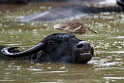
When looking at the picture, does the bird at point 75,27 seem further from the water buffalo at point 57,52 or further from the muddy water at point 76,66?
the water buffalo at point 57,52

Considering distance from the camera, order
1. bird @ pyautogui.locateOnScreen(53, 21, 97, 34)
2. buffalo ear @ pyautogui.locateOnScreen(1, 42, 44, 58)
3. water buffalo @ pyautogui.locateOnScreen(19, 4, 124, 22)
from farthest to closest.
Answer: water buffalo @ pyautogui.locateOnScreen(19, 4, 124, 22) < bird @ pyautogui.locateOnScreen(53, 21, 97, 34) < buffalo ear @ pyautogui.locateOnScreen(1, 42, 44, 58)

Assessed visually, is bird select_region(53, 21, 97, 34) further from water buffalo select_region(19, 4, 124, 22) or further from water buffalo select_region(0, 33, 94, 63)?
water buffalo select_region(19, 4, 124, 22)

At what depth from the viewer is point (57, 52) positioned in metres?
7.79

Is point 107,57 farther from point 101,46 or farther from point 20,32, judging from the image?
→ point 20,32

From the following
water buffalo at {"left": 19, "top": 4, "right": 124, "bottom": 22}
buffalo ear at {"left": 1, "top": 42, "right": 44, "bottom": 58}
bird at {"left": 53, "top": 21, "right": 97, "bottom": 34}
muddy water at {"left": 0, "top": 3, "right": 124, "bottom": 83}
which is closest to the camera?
muddy water at {"left": 0, "top": 3, "right": 124, "bottom": 83}

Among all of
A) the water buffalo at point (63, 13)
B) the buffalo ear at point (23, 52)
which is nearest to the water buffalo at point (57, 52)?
the buffalo ear at point (23, 52)

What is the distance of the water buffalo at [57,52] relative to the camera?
7.31 meters

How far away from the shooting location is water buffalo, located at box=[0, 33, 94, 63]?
7.31 metres

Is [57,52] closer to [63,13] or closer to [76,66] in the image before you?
[76,66]

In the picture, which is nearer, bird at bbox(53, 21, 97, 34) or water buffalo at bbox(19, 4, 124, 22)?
bird at bbox(53, 21, 97, 34)

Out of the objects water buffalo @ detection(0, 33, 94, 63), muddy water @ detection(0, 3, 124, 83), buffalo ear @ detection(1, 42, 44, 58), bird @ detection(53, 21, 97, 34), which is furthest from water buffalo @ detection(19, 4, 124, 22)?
buffalo ear @ detection(1, 42, 44, 58)

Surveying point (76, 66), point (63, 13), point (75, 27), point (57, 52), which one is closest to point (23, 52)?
point (57, 52)

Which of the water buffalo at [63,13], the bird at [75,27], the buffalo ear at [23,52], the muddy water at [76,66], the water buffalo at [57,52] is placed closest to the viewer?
the muddy water at [76,66]

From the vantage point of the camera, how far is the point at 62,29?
11.2 m
